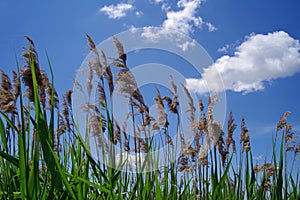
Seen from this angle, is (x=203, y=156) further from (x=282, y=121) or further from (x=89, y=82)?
(x=282, y=121)

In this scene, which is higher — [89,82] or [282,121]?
[282,121]

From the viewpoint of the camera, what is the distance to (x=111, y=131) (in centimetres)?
234

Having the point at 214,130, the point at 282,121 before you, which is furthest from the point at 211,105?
the point at 282,121

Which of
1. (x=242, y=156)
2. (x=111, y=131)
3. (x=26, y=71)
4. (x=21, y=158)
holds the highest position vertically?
(x=26, y=71)

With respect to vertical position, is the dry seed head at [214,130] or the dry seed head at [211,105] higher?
the dry seed head at [211,105]

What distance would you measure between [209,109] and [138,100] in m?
0.92

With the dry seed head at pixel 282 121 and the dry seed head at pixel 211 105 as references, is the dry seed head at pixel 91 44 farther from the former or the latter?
the dry seed head at pixel 282 121

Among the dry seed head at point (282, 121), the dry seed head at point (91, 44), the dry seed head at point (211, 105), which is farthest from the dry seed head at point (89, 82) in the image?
the dry seed head at point (282, 121)

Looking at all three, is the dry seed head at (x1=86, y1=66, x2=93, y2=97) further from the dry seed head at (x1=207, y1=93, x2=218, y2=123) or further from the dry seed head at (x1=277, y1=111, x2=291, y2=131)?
the dry seed head at (x1=277, y1=111, x2=291, y2=131)

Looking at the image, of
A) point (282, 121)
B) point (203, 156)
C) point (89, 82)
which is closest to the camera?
point (89, 82)

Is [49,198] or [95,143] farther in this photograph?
[95,143]

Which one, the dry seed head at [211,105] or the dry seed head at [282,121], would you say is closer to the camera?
the dry seed head at [211,105]

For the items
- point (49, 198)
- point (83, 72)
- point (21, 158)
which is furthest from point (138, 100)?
point (21, 158)

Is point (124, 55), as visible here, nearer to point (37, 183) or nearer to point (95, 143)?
point (95, 143)
